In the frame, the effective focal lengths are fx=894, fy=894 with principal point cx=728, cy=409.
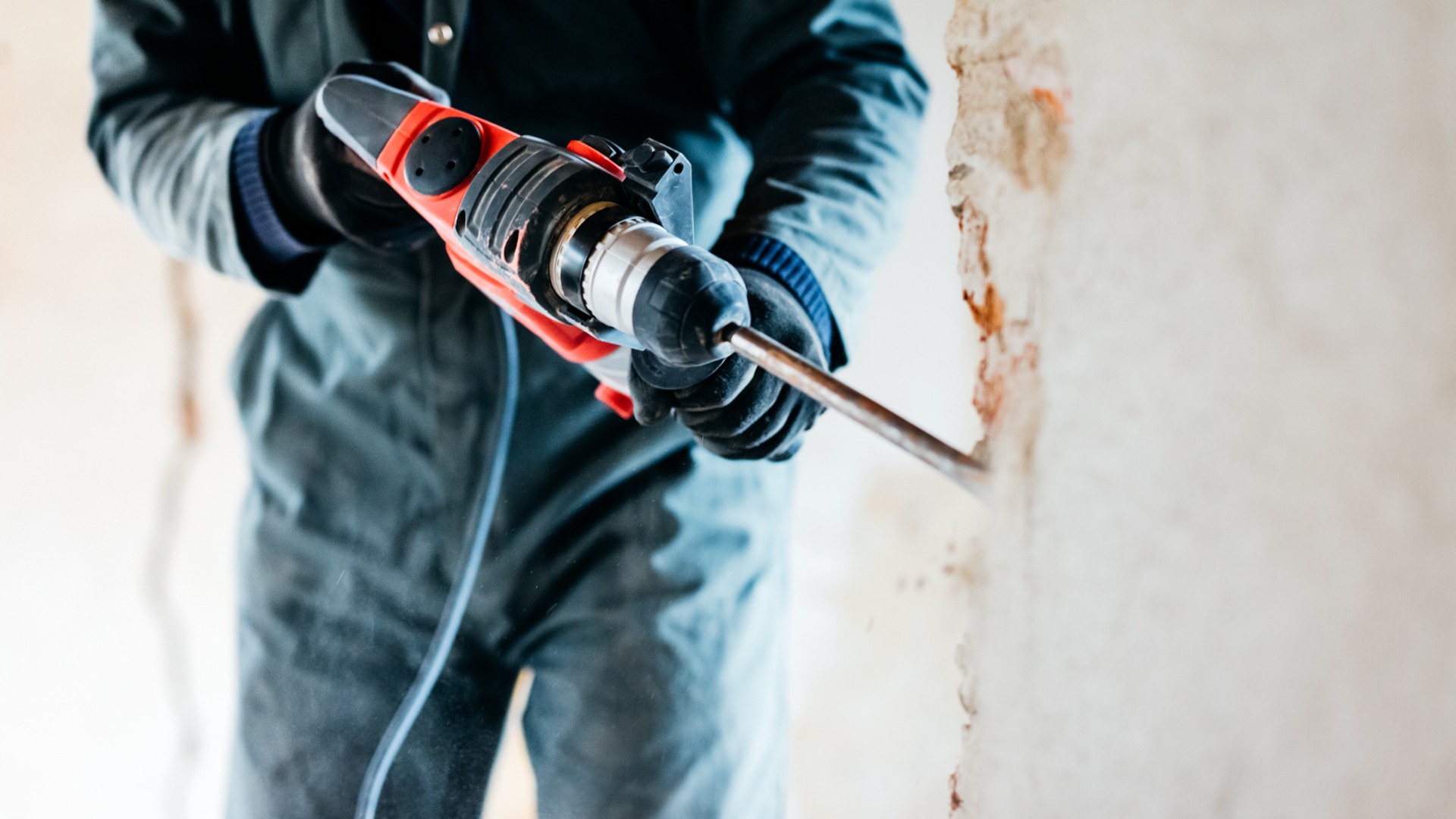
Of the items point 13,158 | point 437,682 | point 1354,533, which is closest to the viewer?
point 1354,533

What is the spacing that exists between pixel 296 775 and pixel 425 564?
175 mm

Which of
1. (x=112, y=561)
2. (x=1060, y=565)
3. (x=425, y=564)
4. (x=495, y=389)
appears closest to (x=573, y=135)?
(x=495, y=389)

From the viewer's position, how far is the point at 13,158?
3.52 ft

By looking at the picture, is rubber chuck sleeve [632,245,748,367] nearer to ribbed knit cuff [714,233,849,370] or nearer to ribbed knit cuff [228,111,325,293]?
ribbed knit cuff [714,233,849,370]

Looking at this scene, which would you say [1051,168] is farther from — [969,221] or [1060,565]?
[1060,565]

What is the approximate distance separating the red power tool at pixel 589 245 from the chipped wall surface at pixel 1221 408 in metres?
0.07

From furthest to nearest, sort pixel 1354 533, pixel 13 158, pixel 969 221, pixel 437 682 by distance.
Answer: pixel 13 158 → pixel 437 682 → pixel 969 221 → pixel 1354 533

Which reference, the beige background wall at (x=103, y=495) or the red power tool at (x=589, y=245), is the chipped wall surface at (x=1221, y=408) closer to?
the red power tool at (x=589, y=245)

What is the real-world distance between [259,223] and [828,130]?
432 mm

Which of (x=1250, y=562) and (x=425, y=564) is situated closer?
(x=1250, y=562)

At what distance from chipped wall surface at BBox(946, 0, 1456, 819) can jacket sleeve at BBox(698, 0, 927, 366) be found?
16cm

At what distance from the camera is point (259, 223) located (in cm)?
68

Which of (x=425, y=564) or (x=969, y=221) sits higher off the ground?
(x=969, y=221)

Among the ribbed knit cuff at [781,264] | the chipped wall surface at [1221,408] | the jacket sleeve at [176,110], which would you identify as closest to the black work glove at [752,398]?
the ribbed knit cuff at [781,264]
